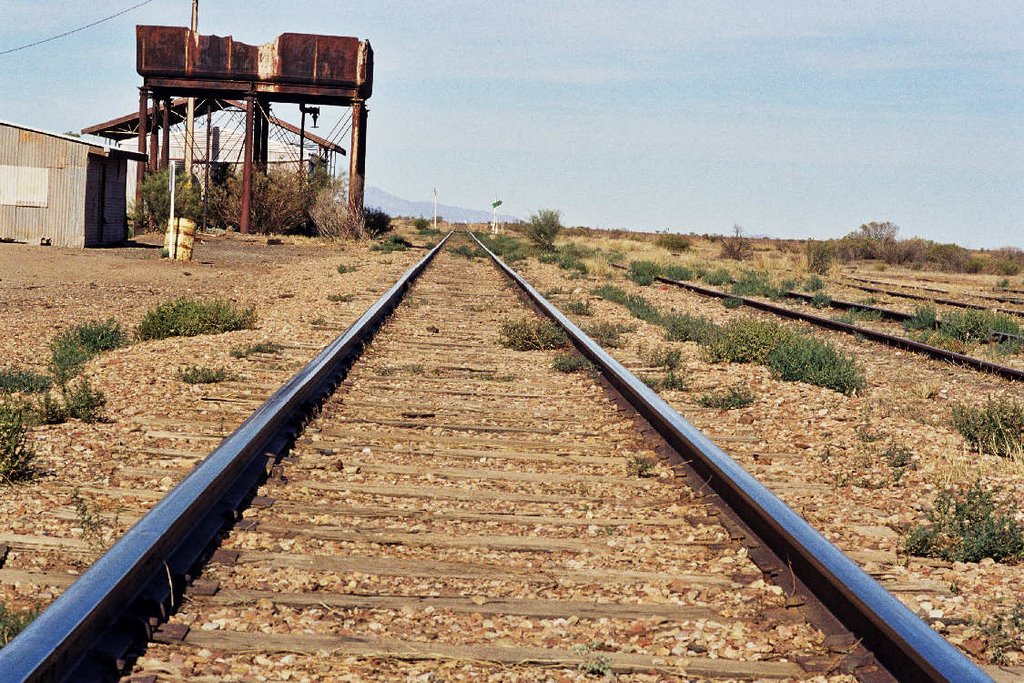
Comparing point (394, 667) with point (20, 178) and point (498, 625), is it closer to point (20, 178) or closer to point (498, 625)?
point (498, 625)

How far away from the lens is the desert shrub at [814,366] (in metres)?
10.3

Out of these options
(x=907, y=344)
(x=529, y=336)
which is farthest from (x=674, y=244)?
(x=529, y=336)

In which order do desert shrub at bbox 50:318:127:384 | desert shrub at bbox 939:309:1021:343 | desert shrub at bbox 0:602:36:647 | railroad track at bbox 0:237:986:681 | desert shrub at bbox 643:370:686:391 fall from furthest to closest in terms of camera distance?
desert shrub at bbox 939:309:1021:343 → desert shrub at bbox 643:370:686:391 → desert shrub at bbox 50:318:127:384 → railroad track at bbox 0:237:986:681 → desert shrub at bbox 0:602:36:647

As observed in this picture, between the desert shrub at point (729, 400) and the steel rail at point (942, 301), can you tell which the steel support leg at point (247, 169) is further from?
the desert shrub at point (729, 400)

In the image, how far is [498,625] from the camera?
158 inches

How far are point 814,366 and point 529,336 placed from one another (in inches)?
115

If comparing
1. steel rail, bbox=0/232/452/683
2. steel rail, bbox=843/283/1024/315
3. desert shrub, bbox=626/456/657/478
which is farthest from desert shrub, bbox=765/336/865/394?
steel rail, bbox=843/283/1024/315

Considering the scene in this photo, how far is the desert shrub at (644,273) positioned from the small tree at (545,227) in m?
14.8

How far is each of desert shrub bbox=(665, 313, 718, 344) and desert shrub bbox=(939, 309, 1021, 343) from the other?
157 inches

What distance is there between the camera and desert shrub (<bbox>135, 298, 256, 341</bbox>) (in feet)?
39.3

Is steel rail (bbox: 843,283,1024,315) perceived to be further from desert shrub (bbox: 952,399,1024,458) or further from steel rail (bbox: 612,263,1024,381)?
desert shrub (bbox: 952,399,1024,458)

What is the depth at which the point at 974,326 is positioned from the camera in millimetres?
16719

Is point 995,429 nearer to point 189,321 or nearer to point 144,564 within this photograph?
point 144,564

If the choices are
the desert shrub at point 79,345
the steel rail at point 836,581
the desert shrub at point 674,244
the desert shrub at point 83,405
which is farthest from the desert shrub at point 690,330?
the desert shrub at point 674,244
